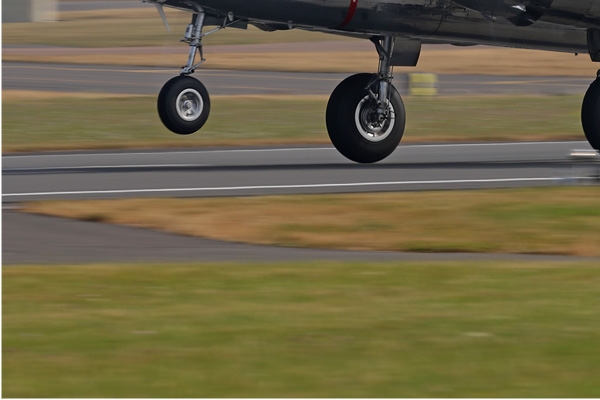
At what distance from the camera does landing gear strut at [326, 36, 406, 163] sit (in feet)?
53.6

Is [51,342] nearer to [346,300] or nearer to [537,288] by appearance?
[346,300]

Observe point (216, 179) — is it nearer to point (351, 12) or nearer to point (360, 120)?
point (360, 120)

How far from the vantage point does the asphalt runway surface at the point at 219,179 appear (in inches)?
440

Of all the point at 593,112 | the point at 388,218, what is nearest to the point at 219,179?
the point at 388,218

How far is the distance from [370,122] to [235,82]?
20.1 m

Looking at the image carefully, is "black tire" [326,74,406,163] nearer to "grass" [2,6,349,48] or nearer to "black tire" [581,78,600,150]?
"black tire" [581,78,600,150]

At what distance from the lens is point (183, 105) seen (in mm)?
18641


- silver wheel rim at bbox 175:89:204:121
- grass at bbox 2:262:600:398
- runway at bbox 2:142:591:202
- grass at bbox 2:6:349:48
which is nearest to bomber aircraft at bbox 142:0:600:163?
runway at bbox 2:142:591:202

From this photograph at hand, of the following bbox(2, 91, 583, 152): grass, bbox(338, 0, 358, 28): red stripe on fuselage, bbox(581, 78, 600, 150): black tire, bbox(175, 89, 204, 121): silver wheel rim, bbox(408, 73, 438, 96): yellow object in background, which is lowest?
bbox(2, 91, 583, 152): grass

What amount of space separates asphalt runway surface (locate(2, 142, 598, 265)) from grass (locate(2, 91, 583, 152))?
1.68 metres

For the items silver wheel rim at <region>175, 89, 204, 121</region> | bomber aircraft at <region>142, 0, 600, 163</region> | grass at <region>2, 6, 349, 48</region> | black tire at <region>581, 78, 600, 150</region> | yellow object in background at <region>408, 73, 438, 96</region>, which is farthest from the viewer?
grass at <region>2, 6, 349, 48</region>

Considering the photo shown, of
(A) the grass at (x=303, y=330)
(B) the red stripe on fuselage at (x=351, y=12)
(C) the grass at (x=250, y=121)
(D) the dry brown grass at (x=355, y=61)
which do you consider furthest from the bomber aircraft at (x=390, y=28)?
(D) the dry brown grass at (x=355, y=61)

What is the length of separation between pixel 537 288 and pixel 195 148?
39.7ft

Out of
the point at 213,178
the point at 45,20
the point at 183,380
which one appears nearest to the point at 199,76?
the point at 213,178
